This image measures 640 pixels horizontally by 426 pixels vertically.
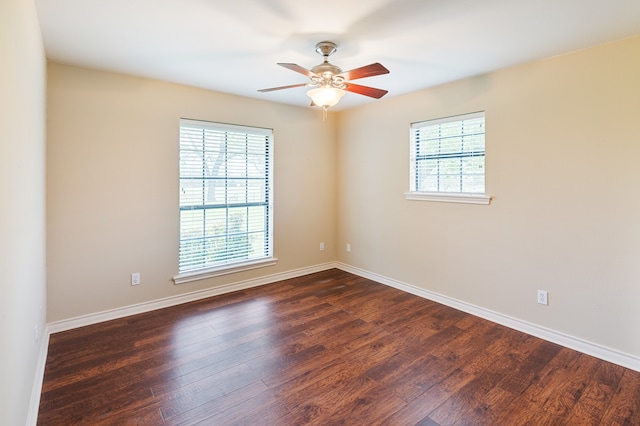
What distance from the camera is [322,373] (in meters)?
2.32

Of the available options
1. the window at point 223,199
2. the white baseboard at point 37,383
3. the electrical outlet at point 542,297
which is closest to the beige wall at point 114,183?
the window at point 223,199

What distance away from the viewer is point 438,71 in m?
3.11

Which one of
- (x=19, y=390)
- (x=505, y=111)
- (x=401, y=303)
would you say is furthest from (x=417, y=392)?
(x=505, y=111)

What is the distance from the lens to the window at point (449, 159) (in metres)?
3.32

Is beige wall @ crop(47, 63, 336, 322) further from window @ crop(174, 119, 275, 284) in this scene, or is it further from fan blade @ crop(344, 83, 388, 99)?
fan blade @ crop(344, 83, 388, 99)

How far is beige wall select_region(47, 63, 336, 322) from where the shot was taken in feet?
9.53

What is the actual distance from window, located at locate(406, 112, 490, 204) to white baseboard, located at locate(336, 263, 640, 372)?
3.66ft

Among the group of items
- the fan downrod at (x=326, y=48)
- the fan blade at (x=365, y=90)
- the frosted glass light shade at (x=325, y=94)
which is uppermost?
the fan downrod at (x=326, y=48)

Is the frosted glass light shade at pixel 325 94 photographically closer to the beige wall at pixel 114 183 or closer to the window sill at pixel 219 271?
the beige wall at pixel 114 183

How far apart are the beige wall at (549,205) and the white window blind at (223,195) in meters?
1.79

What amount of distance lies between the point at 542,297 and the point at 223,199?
3436mm

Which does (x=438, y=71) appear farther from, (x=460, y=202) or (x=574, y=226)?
(x=574, y=226)

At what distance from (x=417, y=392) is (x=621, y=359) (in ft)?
5.47

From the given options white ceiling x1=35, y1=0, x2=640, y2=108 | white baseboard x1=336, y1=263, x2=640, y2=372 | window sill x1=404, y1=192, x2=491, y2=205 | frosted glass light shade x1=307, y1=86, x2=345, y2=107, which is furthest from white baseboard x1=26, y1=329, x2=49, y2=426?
window sill x1=404, y1=192, x2=491, y2=205
